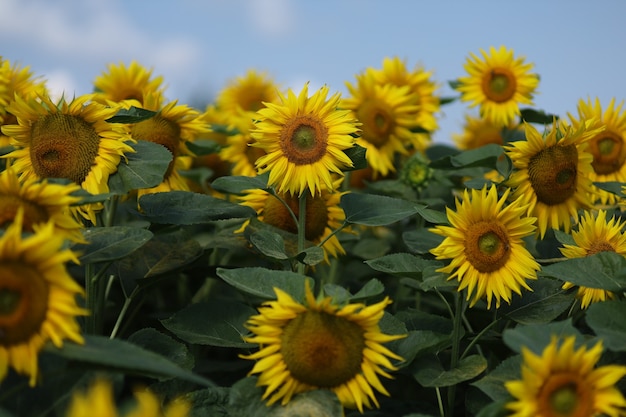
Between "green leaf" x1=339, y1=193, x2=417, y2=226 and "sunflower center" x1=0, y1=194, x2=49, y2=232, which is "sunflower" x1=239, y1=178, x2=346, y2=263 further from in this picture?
"sunflower center" x1=0, y1=194, x2=49, y2=232

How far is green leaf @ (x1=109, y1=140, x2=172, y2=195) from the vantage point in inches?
86.3

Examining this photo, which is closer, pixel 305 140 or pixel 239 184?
pixel 305 140

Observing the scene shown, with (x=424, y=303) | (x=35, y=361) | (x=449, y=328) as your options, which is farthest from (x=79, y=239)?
(x=424, y=303)

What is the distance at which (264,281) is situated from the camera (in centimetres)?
201

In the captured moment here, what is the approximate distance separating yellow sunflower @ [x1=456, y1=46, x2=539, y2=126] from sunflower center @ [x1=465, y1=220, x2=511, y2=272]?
65.4 inches

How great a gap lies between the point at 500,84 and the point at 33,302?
272cm

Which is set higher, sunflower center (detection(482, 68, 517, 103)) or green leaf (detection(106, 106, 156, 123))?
sunflower center (detection(482, 68, 517, 103))

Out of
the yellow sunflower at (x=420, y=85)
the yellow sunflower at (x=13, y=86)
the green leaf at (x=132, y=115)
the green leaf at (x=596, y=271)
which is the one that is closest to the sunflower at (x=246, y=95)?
the yellow sunflower at (x=420, y=85)

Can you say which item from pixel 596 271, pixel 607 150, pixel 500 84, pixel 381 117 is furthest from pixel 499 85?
pixel 596 271

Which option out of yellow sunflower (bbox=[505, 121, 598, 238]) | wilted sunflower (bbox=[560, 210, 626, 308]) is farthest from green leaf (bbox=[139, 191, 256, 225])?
wilted sunflower (bbox=[560, 210, 626, 308])

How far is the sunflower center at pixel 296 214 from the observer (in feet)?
8.52

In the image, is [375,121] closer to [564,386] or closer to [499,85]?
[499,85]

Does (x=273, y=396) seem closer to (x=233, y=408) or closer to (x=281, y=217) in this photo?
(x=233, y=408)

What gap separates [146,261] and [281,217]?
459 mm
